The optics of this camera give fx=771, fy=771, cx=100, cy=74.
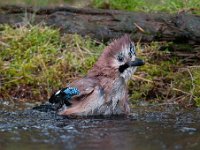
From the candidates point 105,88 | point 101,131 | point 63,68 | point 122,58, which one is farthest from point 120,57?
point 63,68

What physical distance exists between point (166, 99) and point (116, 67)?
136cm

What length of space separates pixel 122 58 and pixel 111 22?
260cm

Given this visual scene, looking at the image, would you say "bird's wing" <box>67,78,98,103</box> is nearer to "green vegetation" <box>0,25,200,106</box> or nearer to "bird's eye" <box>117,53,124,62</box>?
"bird's eye" <box>117,53,124,62</box>

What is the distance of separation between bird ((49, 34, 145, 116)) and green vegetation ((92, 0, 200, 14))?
3.20 metres

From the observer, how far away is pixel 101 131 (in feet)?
24.6

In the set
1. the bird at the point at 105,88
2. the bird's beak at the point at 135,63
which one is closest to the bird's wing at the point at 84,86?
the bird at the point at 105,88

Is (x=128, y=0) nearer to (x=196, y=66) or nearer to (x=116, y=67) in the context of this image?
(x=196, y=66)

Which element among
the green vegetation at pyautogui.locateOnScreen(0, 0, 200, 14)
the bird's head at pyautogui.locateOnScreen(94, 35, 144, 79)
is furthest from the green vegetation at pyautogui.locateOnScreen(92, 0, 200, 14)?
the bird's head at pyautogui.locateOnScreen(94, 35, 144, 79)

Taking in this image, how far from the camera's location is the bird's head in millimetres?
8414

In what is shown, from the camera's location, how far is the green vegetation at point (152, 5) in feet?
37.9

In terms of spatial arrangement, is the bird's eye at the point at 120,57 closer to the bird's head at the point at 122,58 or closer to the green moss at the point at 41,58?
the bird's head at the point at 122,58

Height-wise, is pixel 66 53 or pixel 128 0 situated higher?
pixel 128 0

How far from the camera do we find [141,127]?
7730 millimetres

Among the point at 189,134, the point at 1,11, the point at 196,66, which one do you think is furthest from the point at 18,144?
the point at 1,11
